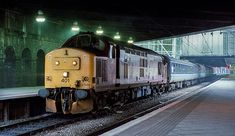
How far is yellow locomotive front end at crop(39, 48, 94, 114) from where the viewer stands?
16.1m

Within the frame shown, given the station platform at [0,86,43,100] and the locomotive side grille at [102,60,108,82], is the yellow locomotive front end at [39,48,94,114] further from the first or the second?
the station platform at [0,86,43,100]

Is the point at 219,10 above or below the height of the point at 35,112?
above

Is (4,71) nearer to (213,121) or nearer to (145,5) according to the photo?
(145,5)

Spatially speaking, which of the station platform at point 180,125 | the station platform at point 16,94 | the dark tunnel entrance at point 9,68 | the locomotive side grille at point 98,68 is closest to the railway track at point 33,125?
the locomotive side grille at point 98,68

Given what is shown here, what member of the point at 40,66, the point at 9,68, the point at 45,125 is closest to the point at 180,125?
the point at 45,125

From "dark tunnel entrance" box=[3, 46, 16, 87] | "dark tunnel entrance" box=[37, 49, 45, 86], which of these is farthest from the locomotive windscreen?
"dark tunnel entrance" box=[37, 49, 45, 86]

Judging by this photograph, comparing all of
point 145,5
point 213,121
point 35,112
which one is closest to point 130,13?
point 145,5

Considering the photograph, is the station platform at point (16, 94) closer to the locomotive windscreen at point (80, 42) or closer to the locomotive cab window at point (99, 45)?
the locomotive windscreen at point (80, 42)

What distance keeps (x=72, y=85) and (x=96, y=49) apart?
6.33 feet

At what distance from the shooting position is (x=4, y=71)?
27188mm

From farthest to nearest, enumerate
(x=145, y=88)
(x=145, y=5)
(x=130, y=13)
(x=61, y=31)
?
(x=61, y=31), (x=130, y=13), (x=145, y=88), (x=145, y=5)

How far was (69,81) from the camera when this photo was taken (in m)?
16.5

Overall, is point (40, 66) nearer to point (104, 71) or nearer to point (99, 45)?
point (99, 45)

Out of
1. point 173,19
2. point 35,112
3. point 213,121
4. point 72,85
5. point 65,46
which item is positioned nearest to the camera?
point 213,121
